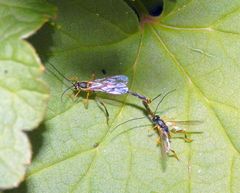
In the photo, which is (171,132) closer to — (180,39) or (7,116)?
(180,39)

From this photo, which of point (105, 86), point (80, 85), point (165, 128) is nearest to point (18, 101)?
point (80, 85)

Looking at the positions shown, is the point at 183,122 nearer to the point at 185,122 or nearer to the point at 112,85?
the point at 185,122

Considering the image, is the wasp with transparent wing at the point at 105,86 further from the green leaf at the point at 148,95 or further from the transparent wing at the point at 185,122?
the transparent wing at the point at 185,122

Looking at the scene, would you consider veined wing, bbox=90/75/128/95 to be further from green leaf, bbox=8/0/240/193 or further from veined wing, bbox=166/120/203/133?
veined wing, bbox=166/120/203/133

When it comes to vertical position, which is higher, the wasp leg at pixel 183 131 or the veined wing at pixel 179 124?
the veined wing at pixel 179 124

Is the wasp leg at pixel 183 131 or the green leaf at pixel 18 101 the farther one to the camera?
the wasp leg at pixel 183 131

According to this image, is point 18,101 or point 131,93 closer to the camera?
point 18,101

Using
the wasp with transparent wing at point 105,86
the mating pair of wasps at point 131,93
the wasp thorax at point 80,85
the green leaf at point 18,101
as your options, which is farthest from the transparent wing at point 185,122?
the green leaf at point 18,101

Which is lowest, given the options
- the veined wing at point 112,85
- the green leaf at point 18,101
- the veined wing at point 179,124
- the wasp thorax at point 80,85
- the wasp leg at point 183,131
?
the green leaf at point 18,101
